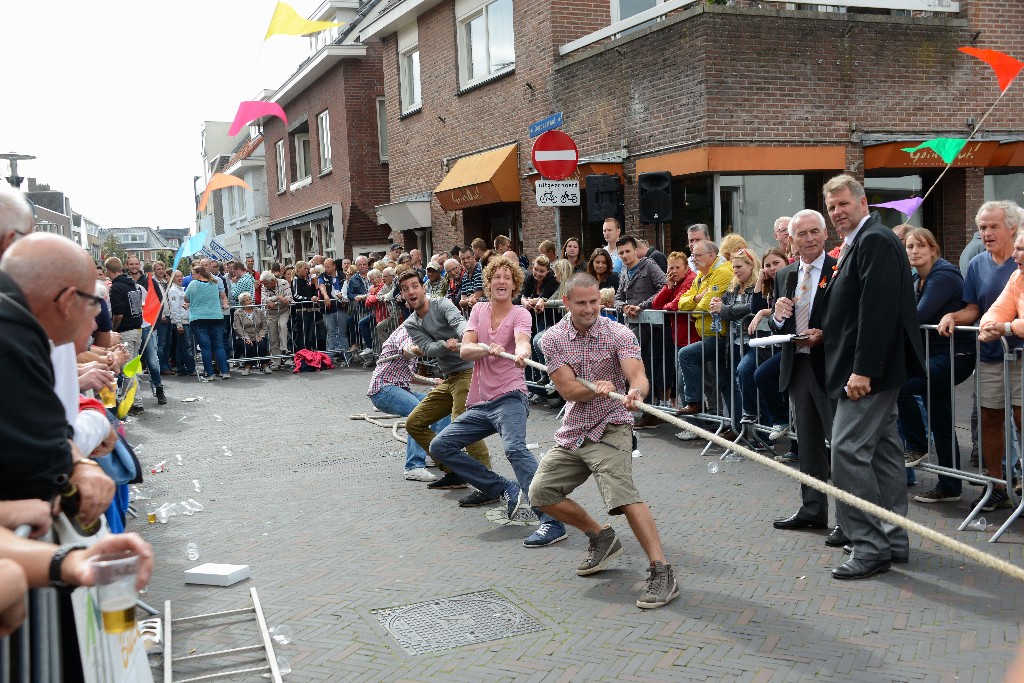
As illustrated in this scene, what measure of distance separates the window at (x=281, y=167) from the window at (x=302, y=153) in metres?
0.89

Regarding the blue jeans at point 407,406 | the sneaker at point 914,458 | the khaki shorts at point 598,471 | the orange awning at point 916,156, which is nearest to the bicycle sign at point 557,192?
the blue jeans at point 407,406

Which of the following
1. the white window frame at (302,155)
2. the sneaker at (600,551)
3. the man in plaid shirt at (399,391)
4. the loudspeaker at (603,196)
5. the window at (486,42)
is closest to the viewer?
the sneaker at (600,551)

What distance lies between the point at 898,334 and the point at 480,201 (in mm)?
13552

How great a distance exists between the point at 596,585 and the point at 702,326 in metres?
4.06

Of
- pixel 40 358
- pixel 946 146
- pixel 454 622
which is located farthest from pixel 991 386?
pixel 946 146

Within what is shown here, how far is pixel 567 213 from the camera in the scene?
16.3m

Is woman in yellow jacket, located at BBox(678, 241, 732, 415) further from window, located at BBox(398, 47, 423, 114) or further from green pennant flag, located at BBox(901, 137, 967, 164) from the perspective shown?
window, located at BBox(398, 47, 423, 114)

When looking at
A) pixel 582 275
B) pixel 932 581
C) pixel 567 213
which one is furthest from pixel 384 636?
pixel 567 213

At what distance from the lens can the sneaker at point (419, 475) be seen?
8.10 meters

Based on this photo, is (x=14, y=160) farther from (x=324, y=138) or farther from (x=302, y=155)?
(x=302, y=155)

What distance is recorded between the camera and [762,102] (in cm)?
1307

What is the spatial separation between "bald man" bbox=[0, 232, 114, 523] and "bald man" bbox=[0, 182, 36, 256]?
1.35 meters

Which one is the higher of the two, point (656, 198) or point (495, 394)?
point (656, 198)

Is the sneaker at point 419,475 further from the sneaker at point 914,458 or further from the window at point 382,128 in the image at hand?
the window at point 382,128
